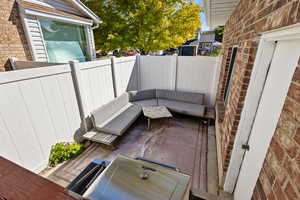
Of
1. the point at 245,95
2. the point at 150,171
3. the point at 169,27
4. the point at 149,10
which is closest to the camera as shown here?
the point at 150,171

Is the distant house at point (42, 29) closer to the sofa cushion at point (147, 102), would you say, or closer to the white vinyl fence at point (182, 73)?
the white vinyl fence at point (182, 73)

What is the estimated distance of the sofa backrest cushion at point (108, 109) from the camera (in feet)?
A: 11.5

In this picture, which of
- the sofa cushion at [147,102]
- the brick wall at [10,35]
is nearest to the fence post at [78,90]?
the sofa cushion at [147,102]

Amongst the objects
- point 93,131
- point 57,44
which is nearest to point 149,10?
point 57,44

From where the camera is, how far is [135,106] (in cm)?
473

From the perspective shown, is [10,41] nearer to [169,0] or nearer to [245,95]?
[245,95]

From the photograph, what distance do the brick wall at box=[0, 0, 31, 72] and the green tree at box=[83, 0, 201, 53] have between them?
11.9ft

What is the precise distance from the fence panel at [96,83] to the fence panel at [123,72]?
11.4 inches

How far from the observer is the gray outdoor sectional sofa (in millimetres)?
3506

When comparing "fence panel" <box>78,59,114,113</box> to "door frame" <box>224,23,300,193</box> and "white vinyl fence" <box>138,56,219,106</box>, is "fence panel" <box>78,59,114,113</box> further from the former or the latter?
"door frame" <box>224,23,300,193</box>

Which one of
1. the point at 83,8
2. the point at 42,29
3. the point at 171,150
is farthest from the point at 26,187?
the point at 83,8

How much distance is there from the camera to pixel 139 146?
3.42 m

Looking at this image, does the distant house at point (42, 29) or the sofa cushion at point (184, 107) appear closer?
the distant house at point (42, 29)

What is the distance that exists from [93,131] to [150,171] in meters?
2.80
